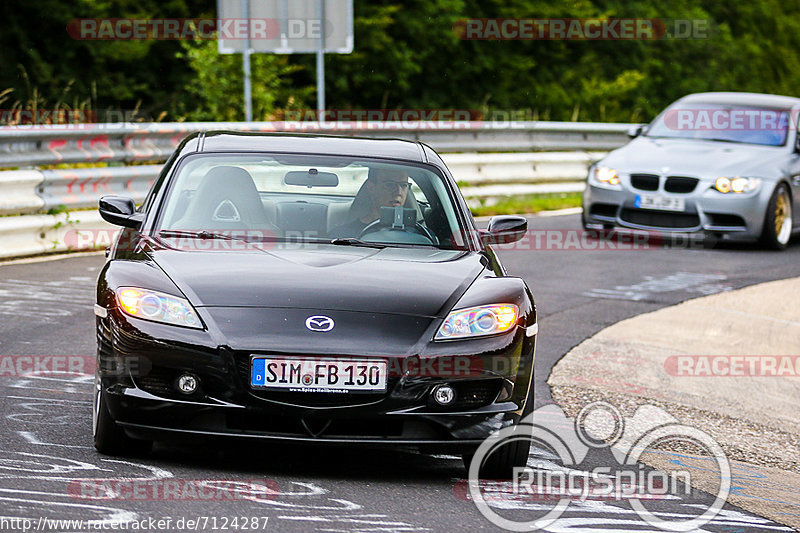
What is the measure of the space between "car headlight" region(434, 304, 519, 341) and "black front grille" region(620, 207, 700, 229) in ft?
30.8

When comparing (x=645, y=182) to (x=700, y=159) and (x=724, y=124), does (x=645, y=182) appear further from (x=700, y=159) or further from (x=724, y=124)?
(x=724, y=124)

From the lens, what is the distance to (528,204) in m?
18.3

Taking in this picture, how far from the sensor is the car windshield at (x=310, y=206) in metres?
6.51

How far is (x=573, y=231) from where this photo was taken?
15.7 meters

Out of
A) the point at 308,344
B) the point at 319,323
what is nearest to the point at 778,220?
the point at 319,323

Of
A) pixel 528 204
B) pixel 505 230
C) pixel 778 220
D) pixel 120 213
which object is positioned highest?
pixel 120 213

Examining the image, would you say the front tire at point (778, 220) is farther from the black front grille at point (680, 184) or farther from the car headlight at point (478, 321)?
the car headlight at point (478, 321)

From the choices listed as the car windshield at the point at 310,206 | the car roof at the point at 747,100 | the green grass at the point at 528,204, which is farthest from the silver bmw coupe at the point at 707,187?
the car windshield at the point at 310,206

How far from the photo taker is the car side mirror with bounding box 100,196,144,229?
656cm

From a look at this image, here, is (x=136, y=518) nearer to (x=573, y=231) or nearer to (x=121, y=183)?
(x=121, y=183)

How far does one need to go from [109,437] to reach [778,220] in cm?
1099

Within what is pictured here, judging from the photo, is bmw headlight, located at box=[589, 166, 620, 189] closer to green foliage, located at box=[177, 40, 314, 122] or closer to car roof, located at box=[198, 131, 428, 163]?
green foliage, located at box=[177, 40, 314, 122]

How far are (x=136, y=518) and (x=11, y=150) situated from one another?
8178 millimetres

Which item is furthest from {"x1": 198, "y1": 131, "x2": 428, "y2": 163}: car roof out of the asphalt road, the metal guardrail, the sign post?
the sign post
